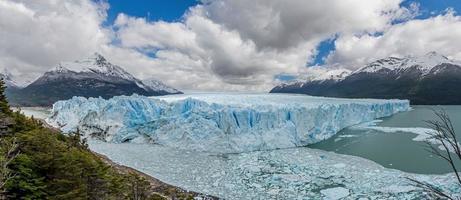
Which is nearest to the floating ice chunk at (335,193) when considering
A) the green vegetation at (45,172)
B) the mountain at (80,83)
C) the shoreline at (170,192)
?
the shoreline at (170,192)

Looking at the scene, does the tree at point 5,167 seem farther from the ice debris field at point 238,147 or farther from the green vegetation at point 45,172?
the ice debris field at point 238,147

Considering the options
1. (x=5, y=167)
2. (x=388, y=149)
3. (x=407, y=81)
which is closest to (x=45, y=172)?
(x=5, y=167)

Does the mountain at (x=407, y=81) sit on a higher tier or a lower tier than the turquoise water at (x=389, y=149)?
higher

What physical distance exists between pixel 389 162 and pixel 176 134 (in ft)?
45.9

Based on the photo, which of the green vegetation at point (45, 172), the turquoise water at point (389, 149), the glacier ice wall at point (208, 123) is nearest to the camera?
the green vegetation at point (45, 172)

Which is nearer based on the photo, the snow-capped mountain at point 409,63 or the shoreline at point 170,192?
the shoreline at point 170,192

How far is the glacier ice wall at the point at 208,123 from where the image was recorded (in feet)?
82.1

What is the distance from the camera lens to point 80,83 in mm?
155500

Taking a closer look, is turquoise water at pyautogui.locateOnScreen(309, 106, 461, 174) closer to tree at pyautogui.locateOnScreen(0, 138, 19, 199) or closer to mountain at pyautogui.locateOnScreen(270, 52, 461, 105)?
tree at pyautogui.locateOnScreen(0, 138, 19, 199)

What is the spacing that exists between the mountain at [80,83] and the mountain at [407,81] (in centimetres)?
8653

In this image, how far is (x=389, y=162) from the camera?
20.4m

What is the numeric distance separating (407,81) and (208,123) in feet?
380

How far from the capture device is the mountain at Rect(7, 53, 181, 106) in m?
139

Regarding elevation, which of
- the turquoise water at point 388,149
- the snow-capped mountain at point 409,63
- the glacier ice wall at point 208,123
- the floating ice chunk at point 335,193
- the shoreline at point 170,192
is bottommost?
the shoreline at point 170,192
